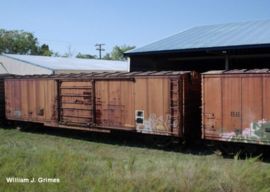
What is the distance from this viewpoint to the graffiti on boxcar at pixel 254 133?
1371cm

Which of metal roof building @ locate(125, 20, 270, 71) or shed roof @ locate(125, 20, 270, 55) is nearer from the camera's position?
shed roof @ locate(125, 20, 270, 55)

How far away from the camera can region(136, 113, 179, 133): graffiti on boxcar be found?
1608cm

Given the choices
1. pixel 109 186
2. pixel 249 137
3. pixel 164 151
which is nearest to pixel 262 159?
pixel 249 137

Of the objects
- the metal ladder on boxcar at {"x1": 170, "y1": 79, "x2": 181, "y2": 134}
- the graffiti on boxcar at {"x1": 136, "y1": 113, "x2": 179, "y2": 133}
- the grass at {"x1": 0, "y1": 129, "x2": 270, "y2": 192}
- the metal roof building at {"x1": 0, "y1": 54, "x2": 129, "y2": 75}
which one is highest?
the metal roof building at {"x1": 0, "y1": 54, "x2": 129, "y2": 75}

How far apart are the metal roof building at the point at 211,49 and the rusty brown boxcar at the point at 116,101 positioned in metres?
4.99

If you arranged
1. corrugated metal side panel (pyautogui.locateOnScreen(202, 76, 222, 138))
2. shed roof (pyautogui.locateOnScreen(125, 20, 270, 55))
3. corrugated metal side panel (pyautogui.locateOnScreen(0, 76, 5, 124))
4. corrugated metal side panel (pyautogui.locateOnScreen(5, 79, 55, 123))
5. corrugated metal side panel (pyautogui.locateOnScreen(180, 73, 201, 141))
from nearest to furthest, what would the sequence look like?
corrugated metal side panel (pyautogui.locateOnScreen(202, 76, 222, 138)), corrugated metal side panel (pyautogui.locateOnScreen(180, 73, 201, 141)), shed roof (pyautogui.locateOnScreen(125, 20, 270, 55)), corrugated metal side panel (pyautogui.locateOnScreen(5, 79, 55, 123)), corrugated metal side panel (pyautogui.locateOnScreen(0, 76, 5, 124))

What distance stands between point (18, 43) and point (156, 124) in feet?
245

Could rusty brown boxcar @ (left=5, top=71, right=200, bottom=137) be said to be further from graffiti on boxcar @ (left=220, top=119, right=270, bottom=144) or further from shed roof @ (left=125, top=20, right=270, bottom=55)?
shed roof @ (left=125, top=20, right=270, bottom=55)

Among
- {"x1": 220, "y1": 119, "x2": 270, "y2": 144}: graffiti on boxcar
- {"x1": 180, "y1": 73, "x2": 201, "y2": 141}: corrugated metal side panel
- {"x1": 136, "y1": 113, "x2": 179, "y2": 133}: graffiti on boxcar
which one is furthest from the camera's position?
{"x1": 136, "y1": 113, "x2": 179, "y2": 133}: graffiti on boxcar

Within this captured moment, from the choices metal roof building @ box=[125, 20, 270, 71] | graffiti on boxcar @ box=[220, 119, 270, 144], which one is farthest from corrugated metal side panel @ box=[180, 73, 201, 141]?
metal roof building @ box=[125, 20, 270, 71]

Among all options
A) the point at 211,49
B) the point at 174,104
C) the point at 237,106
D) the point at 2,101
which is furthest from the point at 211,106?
the point at 2,101

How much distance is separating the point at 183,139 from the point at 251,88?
3.43 meters

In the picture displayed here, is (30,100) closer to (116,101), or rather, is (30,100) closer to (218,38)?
(116,101)

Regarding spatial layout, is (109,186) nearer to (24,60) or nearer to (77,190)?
(77,190)
